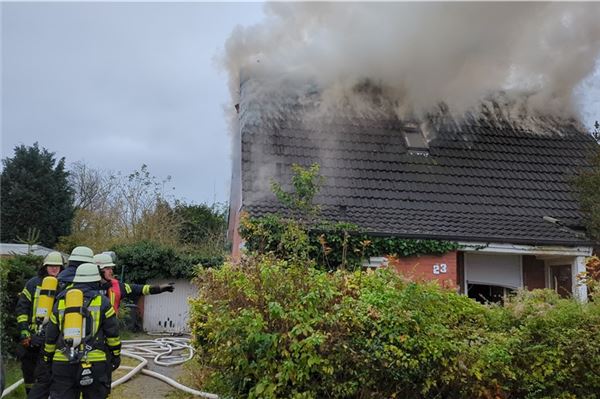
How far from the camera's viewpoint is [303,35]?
12.9m

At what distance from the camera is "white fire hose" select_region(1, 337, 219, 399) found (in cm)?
674

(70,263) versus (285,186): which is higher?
(285,186)

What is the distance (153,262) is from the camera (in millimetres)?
15539

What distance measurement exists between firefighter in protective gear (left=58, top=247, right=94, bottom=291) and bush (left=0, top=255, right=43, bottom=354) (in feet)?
8.76

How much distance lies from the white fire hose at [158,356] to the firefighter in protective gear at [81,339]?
169cm

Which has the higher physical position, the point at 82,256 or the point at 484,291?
the point at 82,256

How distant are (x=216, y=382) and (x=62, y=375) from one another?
1.36 meters

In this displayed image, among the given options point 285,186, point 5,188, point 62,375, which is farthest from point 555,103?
point 5,188

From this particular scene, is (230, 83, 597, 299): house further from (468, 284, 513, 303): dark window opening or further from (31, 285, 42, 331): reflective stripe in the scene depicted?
(31, 285, 42, 331): reflective stripe

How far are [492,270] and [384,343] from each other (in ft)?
24.2

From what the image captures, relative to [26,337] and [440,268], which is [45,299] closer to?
[26,337]

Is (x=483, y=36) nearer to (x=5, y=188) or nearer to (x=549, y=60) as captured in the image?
(x=549, y=60)

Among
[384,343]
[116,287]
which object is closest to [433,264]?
[384,343]

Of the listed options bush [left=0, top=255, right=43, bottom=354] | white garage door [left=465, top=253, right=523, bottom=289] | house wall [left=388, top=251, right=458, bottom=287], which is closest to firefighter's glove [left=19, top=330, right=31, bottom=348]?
bush [left=0, top=255, right=43, bottom=354]
